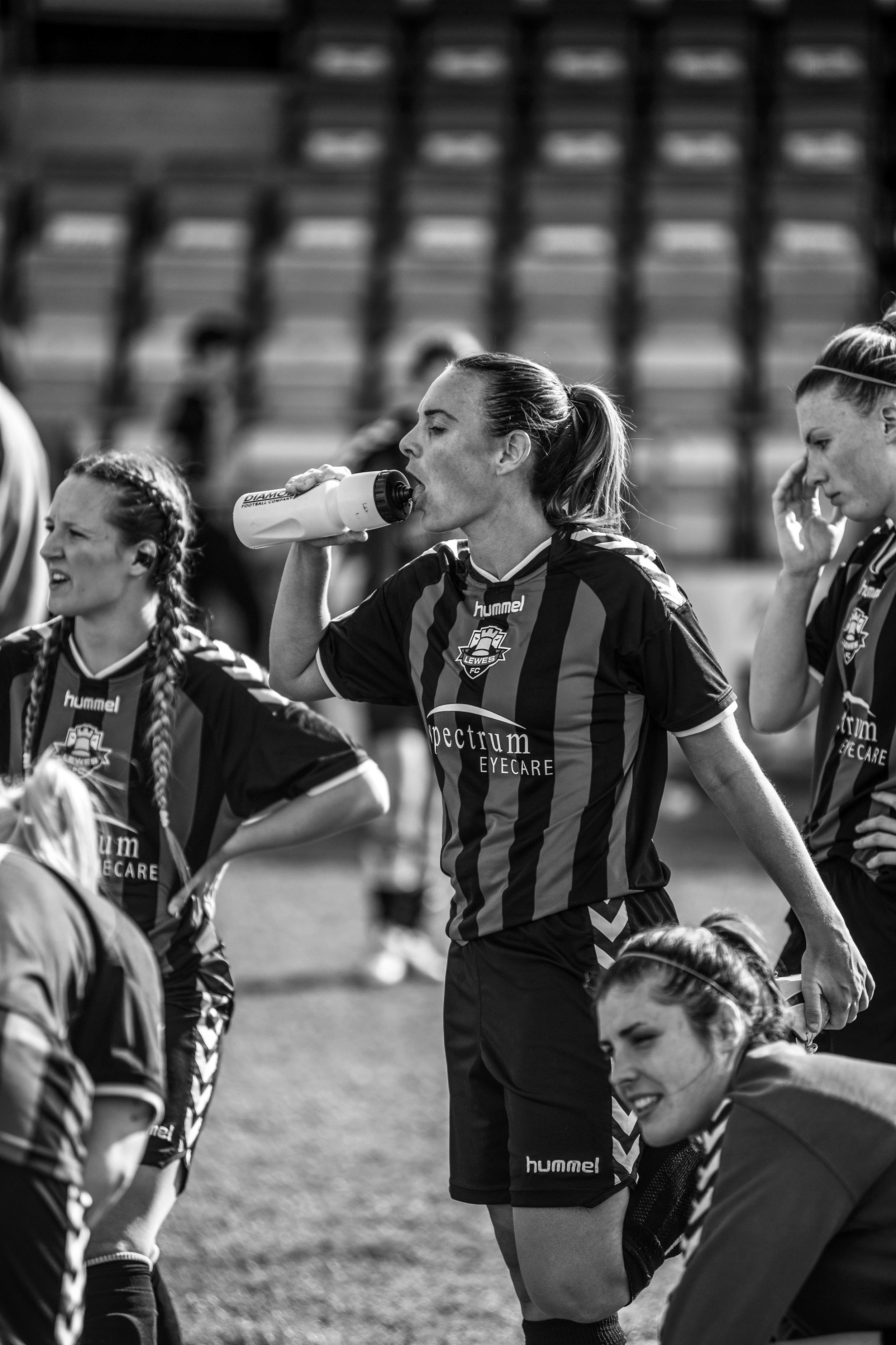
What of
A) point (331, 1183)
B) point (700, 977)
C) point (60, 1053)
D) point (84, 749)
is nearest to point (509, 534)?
point (84, 749)

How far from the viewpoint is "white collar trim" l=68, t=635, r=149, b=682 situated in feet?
9.67

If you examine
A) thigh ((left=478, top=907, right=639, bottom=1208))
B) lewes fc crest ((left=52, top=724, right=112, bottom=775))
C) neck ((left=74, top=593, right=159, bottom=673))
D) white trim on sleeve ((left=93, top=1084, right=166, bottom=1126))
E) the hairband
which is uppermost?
neck ((left=74, top=593, right=159, bottom=673))

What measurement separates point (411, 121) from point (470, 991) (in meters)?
14.9

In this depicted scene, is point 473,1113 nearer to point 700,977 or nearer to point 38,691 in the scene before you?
point 700,977

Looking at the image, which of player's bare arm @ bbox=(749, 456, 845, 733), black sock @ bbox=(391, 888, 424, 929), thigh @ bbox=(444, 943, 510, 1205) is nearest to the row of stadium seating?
black sock @ bbox=(391, 888, 424, 929)

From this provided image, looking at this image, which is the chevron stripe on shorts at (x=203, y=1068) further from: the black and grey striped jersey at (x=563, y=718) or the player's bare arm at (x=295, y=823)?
the black and grey striped jersey at (x=563, y=718)

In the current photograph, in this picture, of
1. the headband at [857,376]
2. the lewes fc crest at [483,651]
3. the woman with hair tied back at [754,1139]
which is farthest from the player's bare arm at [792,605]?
the woman with hair tied back at [754,1139]

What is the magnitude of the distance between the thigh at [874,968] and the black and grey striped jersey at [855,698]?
3 centimetres

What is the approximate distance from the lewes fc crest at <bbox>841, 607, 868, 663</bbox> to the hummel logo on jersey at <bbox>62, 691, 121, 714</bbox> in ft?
4.10

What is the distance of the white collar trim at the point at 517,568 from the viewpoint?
282 cm

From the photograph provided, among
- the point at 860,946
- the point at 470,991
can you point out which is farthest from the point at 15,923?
the point at 860,946

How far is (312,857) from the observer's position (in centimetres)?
896

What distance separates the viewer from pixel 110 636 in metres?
2.98

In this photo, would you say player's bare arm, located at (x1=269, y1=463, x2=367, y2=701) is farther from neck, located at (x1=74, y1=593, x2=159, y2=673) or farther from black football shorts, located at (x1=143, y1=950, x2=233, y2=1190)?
black football shorts, located at (x1=143, y1=950, x2=233, y2=1190)
